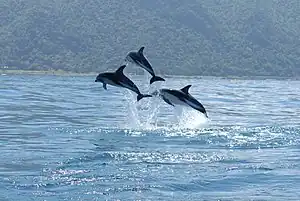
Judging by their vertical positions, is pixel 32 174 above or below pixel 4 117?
below

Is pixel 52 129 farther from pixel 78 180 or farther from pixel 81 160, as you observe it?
pixel 78 180

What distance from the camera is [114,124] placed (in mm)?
33750

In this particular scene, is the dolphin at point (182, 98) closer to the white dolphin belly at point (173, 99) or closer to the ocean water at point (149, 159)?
the white dolphin belly at point (173, 99)

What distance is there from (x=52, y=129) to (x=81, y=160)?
10.1 meters

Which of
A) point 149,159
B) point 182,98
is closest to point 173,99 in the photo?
point 182,98

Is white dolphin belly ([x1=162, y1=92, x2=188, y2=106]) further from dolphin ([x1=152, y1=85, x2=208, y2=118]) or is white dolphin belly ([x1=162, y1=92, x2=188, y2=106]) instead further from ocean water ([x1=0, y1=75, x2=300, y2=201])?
ocean water ([x1=0, y1=75, x2=300, y2=201])

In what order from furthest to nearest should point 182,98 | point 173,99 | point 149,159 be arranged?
point 173,99 < point 182,98 < point 149,159

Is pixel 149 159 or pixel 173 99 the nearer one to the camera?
pixel 149 159

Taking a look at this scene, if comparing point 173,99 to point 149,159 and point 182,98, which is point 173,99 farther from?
point 149,159

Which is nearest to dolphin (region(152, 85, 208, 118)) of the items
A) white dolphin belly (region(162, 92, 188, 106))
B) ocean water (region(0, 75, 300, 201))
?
white dolphin belly (region(162, 92, 188, 106))

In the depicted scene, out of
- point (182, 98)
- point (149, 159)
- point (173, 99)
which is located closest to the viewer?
point (149, 159)

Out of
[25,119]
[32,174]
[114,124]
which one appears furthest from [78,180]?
[25,119]

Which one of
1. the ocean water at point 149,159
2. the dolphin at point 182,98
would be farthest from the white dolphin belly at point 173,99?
the ocean water at point 149,159

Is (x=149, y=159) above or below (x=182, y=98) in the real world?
below
